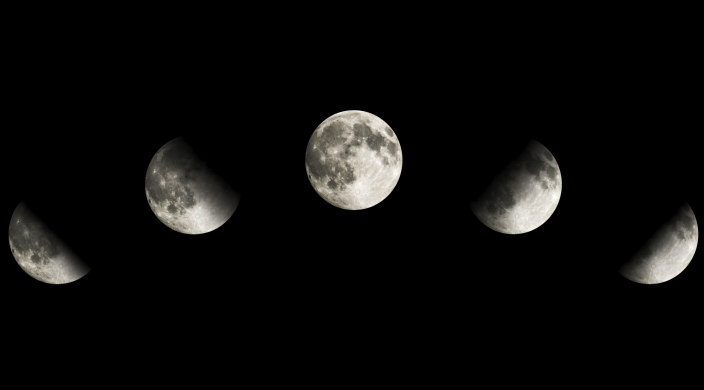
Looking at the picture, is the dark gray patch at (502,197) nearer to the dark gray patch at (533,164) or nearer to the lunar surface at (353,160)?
the dark gray patch at (533,164)

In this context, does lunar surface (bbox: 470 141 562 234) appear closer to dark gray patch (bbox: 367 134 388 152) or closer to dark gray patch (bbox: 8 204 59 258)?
dark gray patch (bbox: 367 134 388 152)

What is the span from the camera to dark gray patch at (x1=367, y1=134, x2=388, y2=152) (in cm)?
439

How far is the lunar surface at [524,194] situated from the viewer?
4.69 m

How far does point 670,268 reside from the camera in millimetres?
4977

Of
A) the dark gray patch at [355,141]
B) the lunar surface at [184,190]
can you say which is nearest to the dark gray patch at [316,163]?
the dark gray patch at [355,141]

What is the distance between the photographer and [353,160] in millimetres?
4297

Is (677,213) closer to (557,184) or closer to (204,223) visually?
(557,184)

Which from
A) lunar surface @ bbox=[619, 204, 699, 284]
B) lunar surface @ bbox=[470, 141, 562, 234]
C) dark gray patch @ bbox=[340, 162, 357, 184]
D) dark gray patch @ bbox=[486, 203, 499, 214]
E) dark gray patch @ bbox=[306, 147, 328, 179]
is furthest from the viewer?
lunar surface @ bbox=[619, 204, 699, 284]

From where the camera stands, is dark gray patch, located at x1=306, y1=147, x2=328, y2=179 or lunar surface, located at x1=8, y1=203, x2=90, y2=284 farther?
lunar surface, located at x1=8, y1=203, x2=90, y2=284

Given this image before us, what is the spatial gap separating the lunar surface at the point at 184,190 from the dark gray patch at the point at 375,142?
5.99ft

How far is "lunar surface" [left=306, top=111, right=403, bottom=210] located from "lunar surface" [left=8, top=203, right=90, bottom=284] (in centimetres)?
315

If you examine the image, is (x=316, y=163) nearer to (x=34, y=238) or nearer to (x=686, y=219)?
(x=34, y=238)

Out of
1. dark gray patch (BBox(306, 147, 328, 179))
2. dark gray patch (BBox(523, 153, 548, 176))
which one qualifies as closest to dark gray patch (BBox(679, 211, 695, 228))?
dark gray patch (BBox(523, 153, 548, 176))

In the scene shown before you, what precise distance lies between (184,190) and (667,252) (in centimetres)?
581
